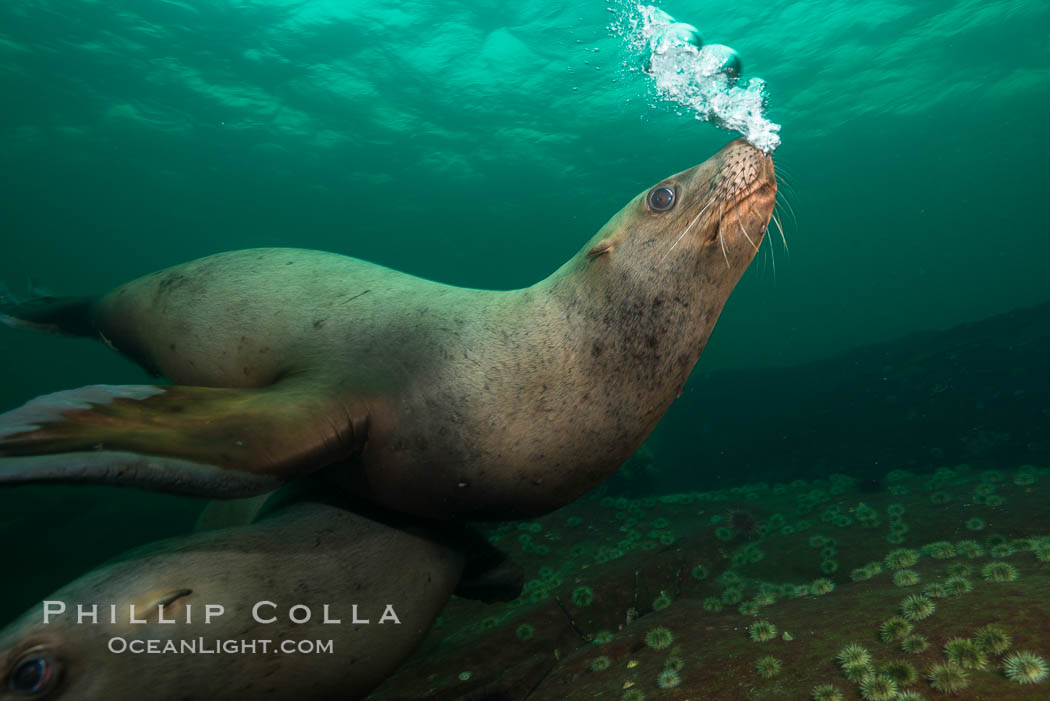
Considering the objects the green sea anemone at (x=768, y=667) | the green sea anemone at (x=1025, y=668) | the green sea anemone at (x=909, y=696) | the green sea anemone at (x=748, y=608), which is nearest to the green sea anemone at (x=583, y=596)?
the green sea anemone at (x=748, y=608)

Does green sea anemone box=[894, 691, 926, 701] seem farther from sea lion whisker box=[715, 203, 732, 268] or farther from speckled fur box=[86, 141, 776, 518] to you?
sea lion whisker box=[715, 203, 732, 268]

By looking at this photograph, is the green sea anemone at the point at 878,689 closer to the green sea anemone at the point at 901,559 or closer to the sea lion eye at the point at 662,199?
the green sea anemone at the point at 901,559

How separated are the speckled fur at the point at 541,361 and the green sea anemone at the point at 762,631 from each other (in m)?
1.31

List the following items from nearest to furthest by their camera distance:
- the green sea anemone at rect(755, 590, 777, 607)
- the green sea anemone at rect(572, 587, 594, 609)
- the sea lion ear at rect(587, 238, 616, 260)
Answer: the sea lion ear at rect(587, 238, 616, 260), the green sea anemone at rect(755, 590, 777, 607), the green sea anemone at rect(572, 587, 594, 609)

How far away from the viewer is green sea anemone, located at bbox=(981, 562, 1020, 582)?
2695mm

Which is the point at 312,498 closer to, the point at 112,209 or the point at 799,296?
the point at 112,209

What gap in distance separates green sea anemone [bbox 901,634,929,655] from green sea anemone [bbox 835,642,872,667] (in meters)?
0.15

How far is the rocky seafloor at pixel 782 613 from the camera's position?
2072mm

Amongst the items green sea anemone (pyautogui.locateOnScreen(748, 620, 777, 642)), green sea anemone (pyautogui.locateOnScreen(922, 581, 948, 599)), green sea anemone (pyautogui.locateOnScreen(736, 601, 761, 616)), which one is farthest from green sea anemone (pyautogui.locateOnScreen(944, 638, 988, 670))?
green sea anemone (pyautogui.locateOnScreen(736, 601, 761, 616))

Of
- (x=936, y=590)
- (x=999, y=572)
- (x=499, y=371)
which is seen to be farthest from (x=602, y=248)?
(x=999, y=572)

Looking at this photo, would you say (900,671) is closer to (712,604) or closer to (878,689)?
(878,689)

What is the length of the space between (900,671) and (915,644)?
22cm

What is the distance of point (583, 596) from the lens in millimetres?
4219

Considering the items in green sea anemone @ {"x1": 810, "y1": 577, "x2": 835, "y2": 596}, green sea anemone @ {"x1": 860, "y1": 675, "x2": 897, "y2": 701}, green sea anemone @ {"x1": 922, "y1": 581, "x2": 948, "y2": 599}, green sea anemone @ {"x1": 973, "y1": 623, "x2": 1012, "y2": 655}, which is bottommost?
green sea anemone @ {"x1": 810, "y1": 577, "x2": 835, "y2": 596}
